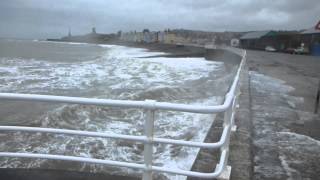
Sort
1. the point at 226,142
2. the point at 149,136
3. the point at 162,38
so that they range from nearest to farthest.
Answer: the point at 149,136
the point at 226,142
the point at 162,38

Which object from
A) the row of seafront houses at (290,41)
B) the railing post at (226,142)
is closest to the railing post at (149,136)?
the railing post at (226,142)

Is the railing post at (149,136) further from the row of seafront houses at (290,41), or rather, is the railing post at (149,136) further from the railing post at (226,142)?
the row of seafront houses at (290,41)

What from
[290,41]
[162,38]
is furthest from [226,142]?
[162,38]

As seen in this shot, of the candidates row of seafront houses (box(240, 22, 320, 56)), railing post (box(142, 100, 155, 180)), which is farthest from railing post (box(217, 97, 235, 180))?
row of seafront houses (box(240, 22, 320, 56))

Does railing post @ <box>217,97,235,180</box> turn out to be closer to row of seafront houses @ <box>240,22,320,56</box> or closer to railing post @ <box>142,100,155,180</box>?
railing post @ <box>142,100,155,180</box>

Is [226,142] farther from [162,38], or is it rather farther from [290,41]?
[162,38]

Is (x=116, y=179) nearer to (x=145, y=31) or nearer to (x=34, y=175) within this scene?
(x=34, y=175)

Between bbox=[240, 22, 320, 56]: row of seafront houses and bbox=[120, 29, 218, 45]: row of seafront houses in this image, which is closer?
bbox=[240, 22, 320, 56]: row of seafront houses

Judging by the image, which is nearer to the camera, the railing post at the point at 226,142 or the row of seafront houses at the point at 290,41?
the railing post at the point at 226,142

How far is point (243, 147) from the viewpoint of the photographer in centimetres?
635

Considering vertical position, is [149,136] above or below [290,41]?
above

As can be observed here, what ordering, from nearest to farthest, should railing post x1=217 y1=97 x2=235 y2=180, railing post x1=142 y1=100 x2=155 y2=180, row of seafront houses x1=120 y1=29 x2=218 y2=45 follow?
railing post x1=142 y1=100 x2=155 y2=180 < railing post x1=217 y1=97 x2=235 y2=180 < row of seafront houses x1=120 y1=29 x2=218 y2=45

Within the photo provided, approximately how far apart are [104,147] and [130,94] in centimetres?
942

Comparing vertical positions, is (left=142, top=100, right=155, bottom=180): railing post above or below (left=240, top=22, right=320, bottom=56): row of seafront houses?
above
